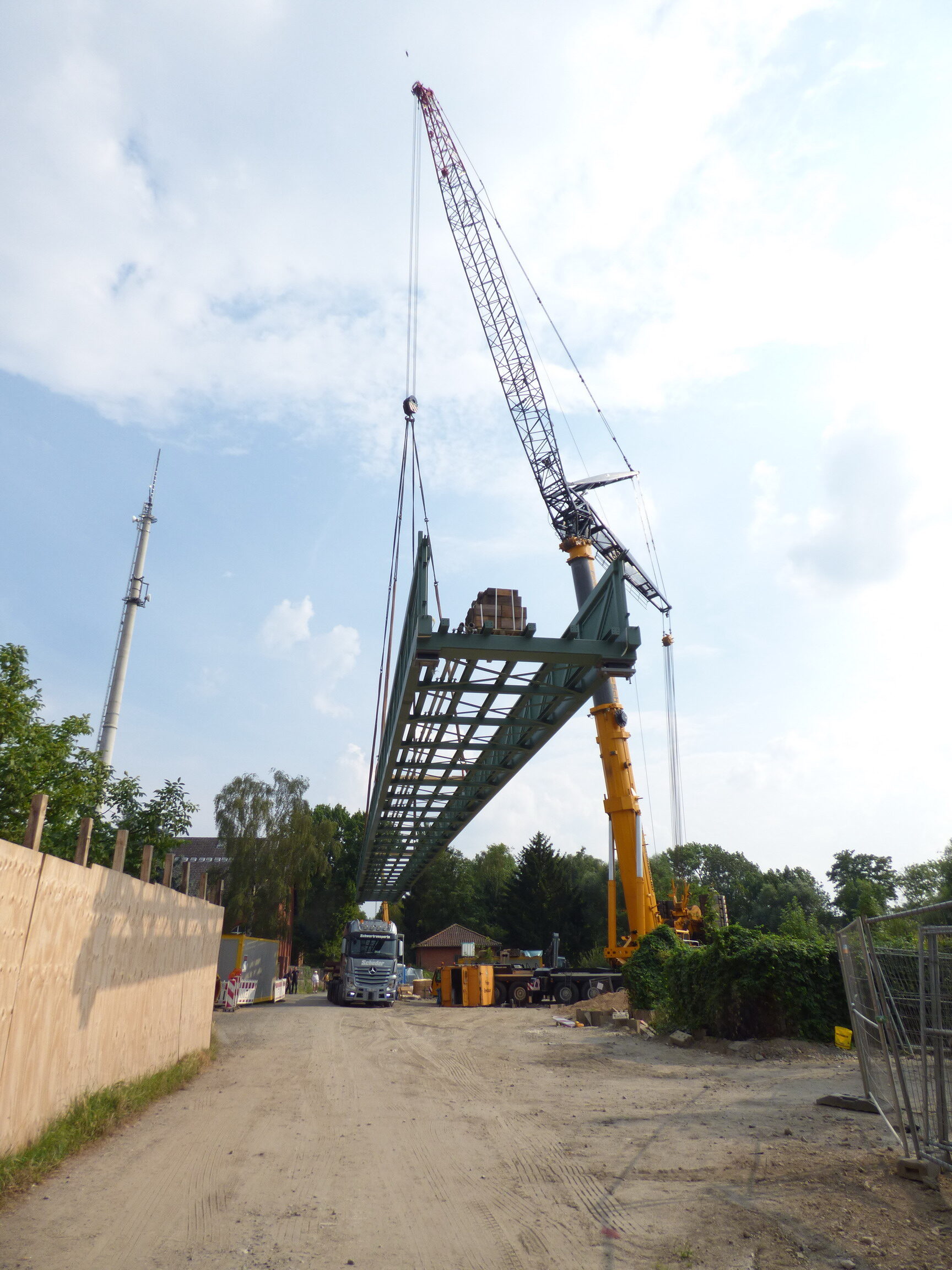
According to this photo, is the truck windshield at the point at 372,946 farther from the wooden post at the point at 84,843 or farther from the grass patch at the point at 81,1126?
the wooden post at the point at 84,843

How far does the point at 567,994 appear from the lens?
29812 mm

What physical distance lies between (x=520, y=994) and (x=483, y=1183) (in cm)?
2596

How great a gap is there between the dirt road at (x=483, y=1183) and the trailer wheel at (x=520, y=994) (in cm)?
1933

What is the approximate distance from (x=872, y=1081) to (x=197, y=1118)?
24.6 ft

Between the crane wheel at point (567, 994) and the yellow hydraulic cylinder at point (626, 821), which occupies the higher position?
the yellow hydraulic cylinder at point (626, 821)

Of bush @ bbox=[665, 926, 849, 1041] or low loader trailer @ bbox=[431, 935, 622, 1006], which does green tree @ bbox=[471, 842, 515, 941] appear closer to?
low loader trailer @ bbox=[431, 935, 622, 1006]

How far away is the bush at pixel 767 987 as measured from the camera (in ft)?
52.4

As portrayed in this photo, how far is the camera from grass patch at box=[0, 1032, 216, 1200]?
19.7ft

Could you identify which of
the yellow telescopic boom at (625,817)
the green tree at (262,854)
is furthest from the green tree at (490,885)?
the yellow telescopic boom at (625,817)

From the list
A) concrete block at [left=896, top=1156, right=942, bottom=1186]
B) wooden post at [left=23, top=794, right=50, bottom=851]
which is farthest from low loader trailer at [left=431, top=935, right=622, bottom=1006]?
wooden post at [left=23, top=794, right=50, bottom=851]

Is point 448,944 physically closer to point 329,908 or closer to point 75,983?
point 329,908

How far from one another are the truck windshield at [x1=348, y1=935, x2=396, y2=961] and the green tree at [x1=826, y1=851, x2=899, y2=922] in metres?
44.3

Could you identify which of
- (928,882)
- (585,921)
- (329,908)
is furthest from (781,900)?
(329,908)

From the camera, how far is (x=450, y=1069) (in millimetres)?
13852
